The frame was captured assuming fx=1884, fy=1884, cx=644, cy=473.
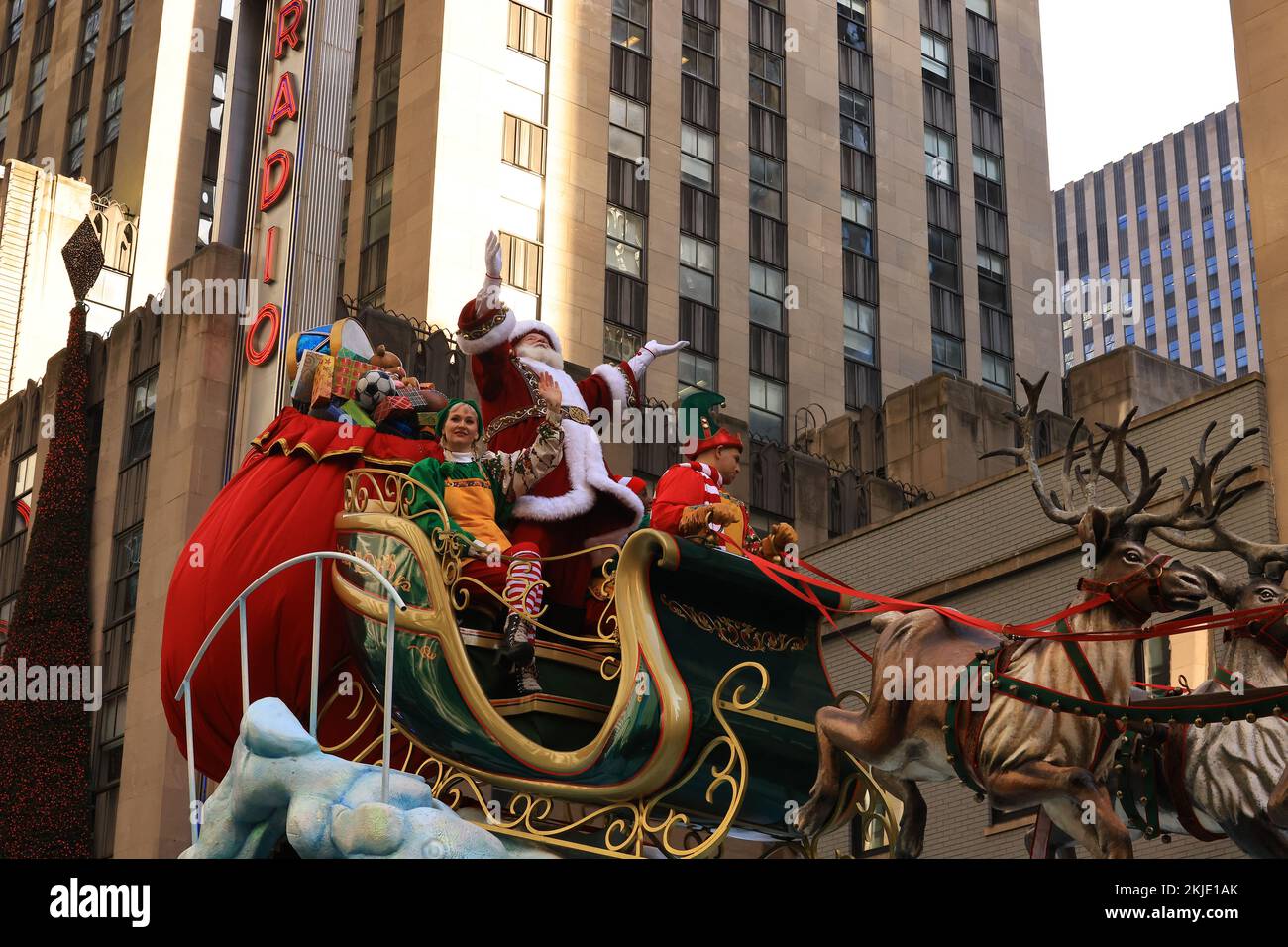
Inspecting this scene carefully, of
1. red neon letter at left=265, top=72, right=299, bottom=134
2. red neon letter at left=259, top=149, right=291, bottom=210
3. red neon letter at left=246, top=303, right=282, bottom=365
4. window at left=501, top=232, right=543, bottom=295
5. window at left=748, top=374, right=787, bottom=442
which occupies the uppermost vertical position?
window at left=501, top=232, right=543, bottom=295

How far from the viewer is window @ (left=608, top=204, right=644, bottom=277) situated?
46938mm

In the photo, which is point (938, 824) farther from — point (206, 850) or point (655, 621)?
point (206, 850)

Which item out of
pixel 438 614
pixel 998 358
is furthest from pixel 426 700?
pixel 998 358

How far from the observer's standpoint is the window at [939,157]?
179 ft

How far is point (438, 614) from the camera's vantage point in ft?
41.4

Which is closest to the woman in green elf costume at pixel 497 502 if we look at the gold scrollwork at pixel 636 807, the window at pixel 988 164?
the gold scrollwork at pixel 636 807

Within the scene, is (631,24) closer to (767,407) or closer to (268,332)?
(767,407)

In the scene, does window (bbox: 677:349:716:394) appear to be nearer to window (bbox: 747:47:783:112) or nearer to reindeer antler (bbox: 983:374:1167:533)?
window (bbox: 747:47:783:112)

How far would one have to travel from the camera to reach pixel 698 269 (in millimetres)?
48531

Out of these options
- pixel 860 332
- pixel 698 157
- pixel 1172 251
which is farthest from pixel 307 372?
pixel 1172 251

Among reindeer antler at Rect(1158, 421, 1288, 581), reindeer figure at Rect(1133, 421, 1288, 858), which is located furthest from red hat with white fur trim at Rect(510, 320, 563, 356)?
reindeer figure at Rect(1133, 421, 1288, 858)

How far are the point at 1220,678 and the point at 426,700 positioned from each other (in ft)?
17.2

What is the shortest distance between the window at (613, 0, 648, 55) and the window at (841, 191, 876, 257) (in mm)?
7061

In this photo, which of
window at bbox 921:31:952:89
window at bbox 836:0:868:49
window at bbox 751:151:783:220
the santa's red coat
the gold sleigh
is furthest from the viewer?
window at bbox 921:31:952:89
